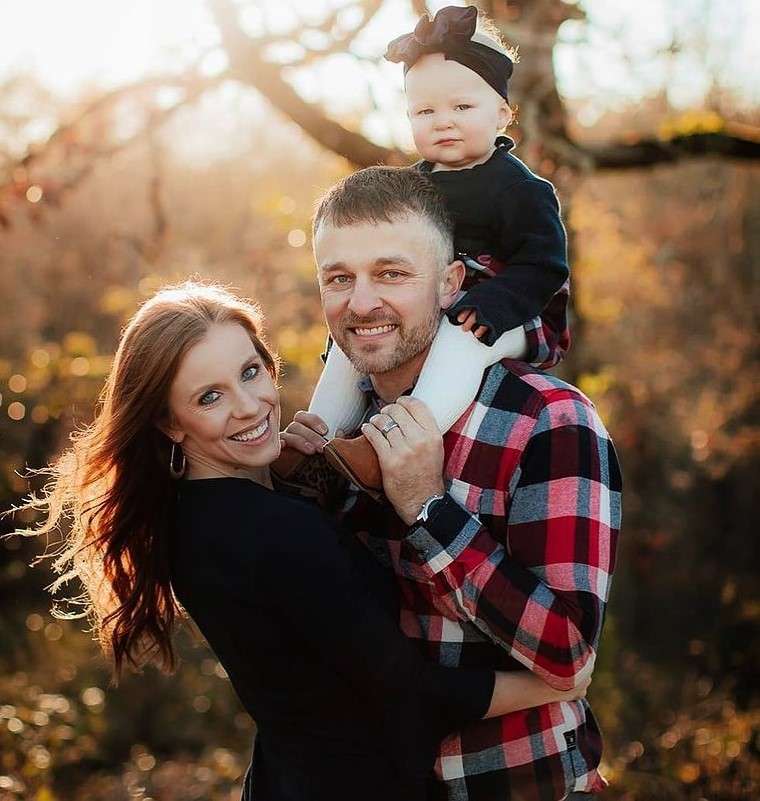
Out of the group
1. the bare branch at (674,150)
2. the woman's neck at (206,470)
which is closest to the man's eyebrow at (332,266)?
the woman's neck at (206,470)

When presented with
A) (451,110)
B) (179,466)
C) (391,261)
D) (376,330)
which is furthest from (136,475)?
(451,110)

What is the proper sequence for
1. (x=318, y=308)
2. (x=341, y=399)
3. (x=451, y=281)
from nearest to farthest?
(x=451, y=281) → (x=341, y=399) → (x=318, y=308)

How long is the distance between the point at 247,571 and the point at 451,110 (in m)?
1.18

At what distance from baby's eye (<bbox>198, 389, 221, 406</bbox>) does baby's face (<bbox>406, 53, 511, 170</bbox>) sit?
785 millimetres

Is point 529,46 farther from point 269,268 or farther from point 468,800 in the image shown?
point 269,268

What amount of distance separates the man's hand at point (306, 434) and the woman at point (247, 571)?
10 cm

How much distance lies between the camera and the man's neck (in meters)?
2.36

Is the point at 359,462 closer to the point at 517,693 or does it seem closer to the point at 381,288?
the point at 381,288

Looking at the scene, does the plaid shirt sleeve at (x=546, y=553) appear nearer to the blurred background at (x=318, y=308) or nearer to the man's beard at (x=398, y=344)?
the man's beard at (x=398, y=344)

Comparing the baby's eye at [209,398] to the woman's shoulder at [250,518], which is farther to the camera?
the baby's eye at [209,398]

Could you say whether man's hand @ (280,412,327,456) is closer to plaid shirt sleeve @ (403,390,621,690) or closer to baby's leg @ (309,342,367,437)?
baby's leg @ (309,342,367,437)

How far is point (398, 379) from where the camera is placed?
2408 millimetres

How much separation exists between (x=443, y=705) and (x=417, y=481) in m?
0.45

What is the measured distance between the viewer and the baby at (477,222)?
2.16m
